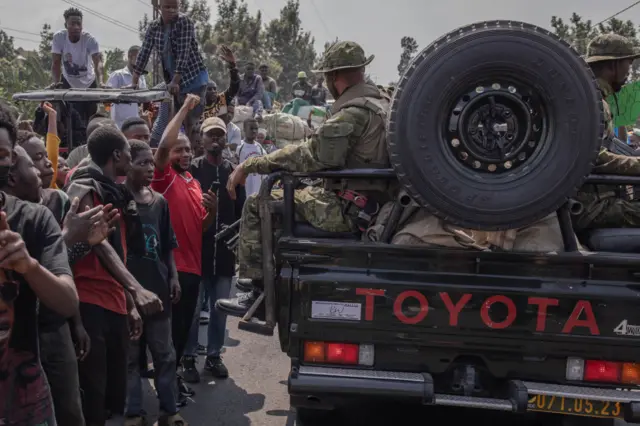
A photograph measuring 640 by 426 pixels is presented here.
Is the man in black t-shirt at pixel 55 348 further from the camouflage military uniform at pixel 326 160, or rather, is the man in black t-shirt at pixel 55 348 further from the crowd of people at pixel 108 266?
the camouflage military uniform at pixel 326 160

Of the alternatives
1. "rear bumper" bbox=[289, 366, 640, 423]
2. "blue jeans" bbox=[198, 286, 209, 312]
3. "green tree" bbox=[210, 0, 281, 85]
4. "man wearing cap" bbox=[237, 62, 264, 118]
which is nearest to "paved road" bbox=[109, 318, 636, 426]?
"blue jeans" bbox=[198, 286, 209, 312]

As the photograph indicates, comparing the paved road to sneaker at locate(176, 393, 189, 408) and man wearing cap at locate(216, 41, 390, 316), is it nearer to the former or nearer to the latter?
sneaker at locate(176, 393, 189, 408)

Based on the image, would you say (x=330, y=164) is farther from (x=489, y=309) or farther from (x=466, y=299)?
(x=489, y=309)

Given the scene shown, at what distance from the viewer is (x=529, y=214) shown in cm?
318

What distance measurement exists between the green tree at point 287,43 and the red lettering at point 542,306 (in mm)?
39344

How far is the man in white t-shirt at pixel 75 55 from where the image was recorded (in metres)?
8.63

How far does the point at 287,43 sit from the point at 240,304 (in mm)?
40268

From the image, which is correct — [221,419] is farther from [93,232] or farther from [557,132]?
[557,132]

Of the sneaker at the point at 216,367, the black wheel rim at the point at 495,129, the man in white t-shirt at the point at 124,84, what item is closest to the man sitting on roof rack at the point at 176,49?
the man in white t-shirt at the point at 124,84

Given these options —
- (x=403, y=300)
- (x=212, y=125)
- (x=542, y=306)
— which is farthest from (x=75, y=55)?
(x=542, y=306)

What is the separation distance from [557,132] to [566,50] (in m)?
0.38

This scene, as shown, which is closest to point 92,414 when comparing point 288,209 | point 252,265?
point 252,265

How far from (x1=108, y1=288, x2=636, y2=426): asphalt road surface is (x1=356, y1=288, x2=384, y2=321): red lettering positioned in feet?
3.64

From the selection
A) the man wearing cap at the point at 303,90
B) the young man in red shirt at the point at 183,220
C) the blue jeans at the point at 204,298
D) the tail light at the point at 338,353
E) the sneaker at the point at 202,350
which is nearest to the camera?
the tail light at the point at 338,353
